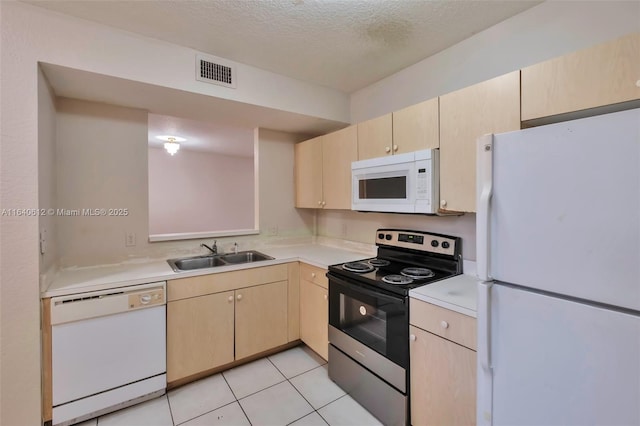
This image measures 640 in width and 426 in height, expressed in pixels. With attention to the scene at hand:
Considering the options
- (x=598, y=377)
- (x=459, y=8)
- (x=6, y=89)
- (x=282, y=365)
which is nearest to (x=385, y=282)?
(x=598, y=377)

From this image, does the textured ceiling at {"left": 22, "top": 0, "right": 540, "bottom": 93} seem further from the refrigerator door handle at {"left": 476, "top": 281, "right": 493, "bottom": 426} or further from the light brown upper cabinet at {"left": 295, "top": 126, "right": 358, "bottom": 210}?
the refrigerator door handle at {"left": 476, "top": 281, "right": 493, "bottom": 426}

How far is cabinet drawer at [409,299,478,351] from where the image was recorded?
1.35m

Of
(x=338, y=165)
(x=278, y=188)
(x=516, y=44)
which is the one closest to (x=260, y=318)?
(x=278, y=188)

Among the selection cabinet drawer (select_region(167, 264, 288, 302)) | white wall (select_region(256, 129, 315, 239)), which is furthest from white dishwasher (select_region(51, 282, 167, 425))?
white wall (select_region(256, 129, 315, 239))

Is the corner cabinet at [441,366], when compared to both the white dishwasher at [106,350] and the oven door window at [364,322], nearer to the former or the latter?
the oven door window at [364,322]

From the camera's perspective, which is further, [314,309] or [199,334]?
[314,309]

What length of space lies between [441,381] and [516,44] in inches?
78.4

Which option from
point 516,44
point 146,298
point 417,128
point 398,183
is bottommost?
point 146,298

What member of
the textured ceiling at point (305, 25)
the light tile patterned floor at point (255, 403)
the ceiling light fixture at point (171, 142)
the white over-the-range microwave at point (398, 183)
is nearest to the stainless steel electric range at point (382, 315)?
the light tile patterned floor at point (255, 403)

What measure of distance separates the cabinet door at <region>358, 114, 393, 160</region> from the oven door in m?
1.01

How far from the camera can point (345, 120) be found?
2.88 meters

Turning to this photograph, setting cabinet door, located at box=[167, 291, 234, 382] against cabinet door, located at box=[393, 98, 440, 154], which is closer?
cabinet door, located at box=[393, 98, 440, 154]

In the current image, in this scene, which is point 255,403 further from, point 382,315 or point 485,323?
point 485,323

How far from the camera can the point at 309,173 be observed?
303cm
